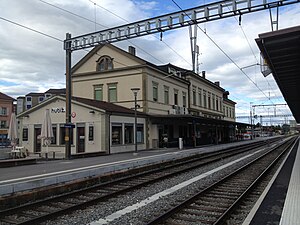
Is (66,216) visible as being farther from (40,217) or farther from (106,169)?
(106,169)

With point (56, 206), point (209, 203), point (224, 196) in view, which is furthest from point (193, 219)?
point (56, 206)

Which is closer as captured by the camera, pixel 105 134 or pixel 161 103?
pixel 105 134

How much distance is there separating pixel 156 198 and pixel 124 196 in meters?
1.00

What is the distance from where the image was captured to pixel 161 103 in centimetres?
3503

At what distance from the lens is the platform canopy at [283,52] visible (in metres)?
8.51

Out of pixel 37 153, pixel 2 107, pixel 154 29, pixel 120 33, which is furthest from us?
pixel 2 107

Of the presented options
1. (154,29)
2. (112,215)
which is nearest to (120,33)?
(154,29)

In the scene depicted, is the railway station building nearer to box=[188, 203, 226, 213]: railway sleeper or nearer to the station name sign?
the station name sign

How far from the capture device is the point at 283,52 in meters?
10.2

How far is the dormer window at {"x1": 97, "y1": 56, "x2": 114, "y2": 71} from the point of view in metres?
34.9

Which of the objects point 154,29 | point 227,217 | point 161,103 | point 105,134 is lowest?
point 227,217

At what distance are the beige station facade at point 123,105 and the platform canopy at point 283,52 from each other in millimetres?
14701

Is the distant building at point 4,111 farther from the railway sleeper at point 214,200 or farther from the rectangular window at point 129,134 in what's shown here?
the railway sleeper at point 214,200

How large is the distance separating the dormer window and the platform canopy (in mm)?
22725
